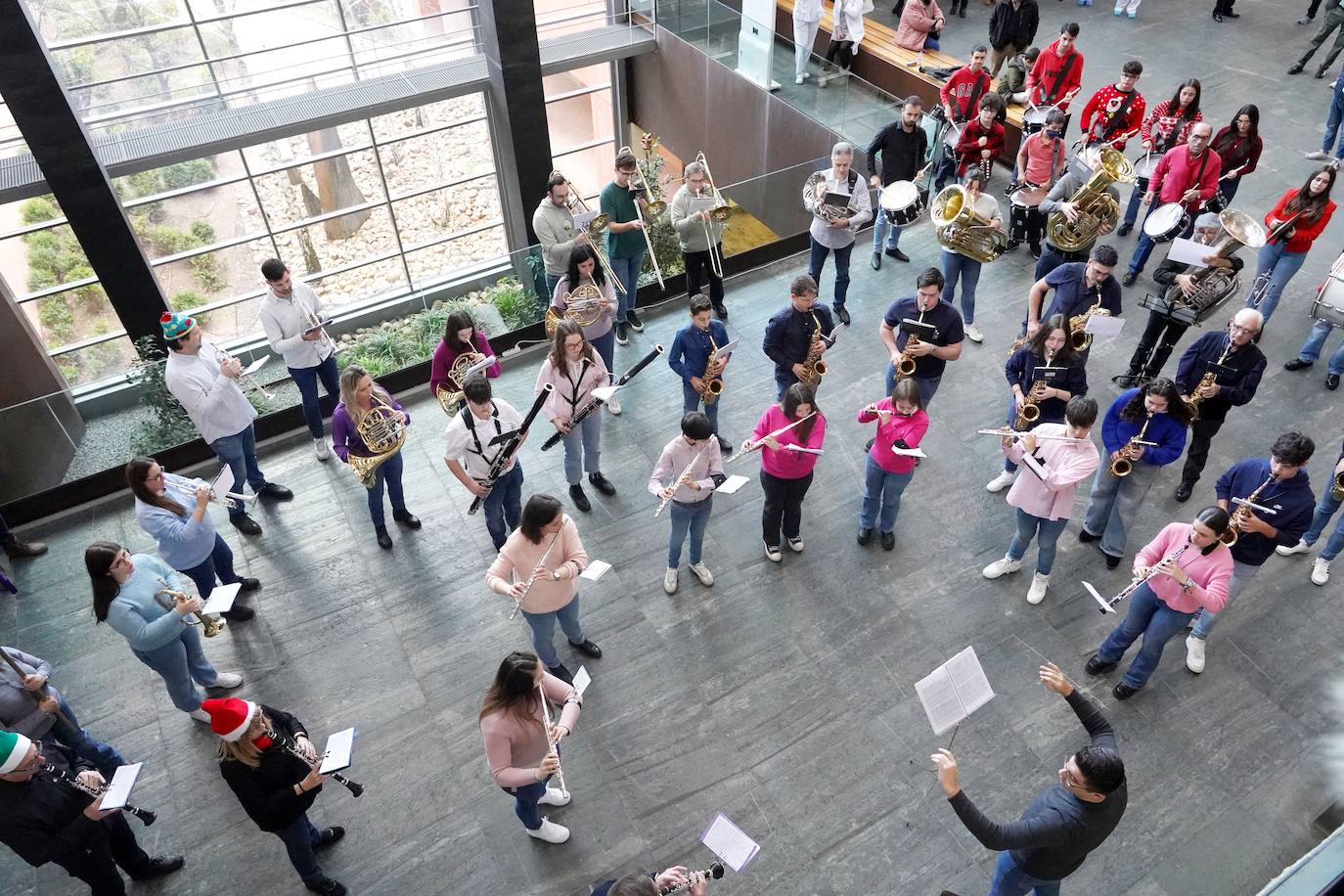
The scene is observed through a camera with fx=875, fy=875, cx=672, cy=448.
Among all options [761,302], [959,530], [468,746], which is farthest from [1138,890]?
[761,302]

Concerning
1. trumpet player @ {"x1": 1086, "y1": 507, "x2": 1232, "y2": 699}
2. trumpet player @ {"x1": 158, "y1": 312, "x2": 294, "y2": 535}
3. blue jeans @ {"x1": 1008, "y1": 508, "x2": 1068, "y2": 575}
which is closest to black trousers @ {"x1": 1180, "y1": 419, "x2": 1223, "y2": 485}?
blue jeans @ {"x1": 1008, "y1": 508, "x2": 1068, "y2": 575}

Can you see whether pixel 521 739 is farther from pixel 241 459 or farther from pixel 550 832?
pixel 241 459

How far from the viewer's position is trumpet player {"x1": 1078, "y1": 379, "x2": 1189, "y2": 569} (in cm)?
556

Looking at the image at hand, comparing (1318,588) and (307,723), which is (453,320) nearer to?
(307,723)

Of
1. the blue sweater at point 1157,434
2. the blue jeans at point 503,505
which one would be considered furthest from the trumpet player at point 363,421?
the blue sweater at point 1157,434

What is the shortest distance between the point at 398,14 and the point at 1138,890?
12121mm

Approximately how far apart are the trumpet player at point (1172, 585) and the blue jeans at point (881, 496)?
1.55m

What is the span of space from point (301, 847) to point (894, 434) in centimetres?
412

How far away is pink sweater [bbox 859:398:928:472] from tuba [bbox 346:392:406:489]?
3.05m

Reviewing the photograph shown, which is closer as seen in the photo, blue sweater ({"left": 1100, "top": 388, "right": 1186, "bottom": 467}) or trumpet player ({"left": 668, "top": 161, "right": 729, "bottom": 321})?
blue sweater ({"left": 1100, "top": 388, "right": 1186, "bottom": 467})

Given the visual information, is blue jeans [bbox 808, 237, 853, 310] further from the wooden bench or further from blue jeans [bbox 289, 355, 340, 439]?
the wooden bench

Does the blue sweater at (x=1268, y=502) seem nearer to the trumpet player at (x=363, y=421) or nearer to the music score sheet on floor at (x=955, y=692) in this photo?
the music score sheet on floor at (x=955, y=692)

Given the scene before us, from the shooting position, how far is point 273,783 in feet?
12.6

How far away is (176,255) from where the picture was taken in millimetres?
11047
